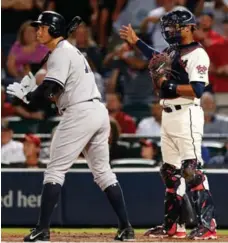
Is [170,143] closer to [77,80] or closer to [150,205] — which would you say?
[77,80]

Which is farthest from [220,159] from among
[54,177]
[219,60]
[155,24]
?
[54,177]

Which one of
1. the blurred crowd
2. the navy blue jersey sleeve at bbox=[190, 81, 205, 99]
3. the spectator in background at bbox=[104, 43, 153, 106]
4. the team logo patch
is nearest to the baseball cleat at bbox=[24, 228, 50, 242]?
the navy blue jersey sleeve at bbox=[190, 81, 205, 99]

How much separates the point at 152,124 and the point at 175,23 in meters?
3.95

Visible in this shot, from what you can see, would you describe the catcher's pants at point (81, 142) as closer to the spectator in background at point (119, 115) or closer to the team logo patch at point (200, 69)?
the team logo patch at point (200, 69)

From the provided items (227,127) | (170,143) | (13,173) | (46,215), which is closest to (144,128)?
(227,127)

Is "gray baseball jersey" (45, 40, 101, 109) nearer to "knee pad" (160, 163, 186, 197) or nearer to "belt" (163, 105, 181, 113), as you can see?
"belt" (163, 105, 181, 113)

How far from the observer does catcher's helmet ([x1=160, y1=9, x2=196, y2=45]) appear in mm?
7520

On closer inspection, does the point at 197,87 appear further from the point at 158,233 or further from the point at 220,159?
the point at 220,159

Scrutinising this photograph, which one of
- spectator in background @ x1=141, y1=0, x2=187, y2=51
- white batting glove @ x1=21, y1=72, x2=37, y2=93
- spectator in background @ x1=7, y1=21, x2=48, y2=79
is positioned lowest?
white batting glove @ x1=21, y1=72, x2=37, y2=93

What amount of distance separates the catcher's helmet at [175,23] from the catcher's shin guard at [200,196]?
1.05 m

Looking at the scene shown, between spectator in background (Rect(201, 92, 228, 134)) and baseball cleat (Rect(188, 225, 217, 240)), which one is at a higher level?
spectator in background (Rect(201, 92, 228, 134))

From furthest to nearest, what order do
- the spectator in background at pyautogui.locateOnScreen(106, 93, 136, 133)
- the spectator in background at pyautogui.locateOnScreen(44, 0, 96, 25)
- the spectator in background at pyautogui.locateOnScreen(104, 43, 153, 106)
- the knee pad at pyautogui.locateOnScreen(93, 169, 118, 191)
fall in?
the spectator in background at pyautogui.locateOnScreen(44, 0, 96, 25) < the spectator in background at pyautogui.locateOnScreen(104, 43, 153, 106) < the spectator in background at pyautogui.locateOnScreen(106, 93, 136, 133) < the knee pad at pyautogui.locateOnScreen(93, 169, 118, 191)

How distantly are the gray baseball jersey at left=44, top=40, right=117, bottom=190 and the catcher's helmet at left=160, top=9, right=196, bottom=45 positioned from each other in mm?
884

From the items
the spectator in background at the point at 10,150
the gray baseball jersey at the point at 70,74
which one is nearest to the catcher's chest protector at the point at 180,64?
the gray baseball jersey at the point at 70,74
